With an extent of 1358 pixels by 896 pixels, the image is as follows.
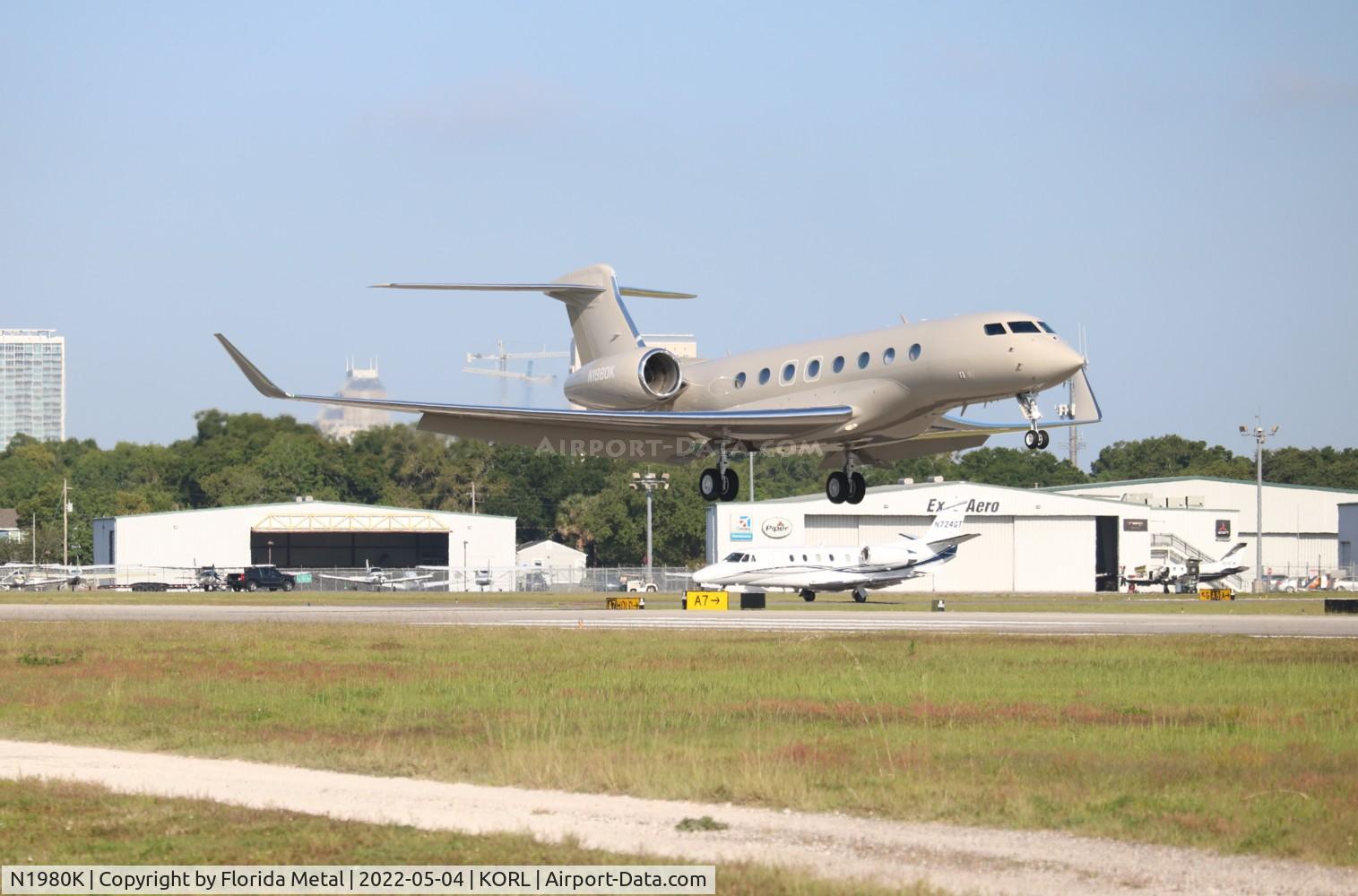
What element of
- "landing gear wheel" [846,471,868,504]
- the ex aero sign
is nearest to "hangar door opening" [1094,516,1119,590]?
the ex aero sign

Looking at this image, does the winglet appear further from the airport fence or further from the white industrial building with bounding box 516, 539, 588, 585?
the white industrial building with bounding box 516, 539, 588, 585

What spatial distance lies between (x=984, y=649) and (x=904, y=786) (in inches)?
675

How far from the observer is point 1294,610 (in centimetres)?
5388

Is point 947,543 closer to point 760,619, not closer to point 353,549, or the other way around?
point 760,619

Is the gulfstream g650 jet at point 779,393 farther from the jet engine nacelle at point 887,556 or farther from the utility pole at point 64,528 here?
the utility pole at point 64,528

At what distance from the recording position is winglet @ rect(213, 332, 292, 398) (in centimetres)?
2905

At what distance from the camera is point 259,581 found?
277 feet

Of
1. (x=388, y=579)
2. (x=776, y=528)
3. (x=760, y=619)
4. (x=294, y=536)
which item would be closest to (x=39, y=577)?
(x=294, y=536)

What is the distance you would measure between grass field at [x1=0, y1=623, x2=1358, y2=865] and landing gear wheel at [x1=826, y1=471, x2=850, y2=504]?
11.7 feet

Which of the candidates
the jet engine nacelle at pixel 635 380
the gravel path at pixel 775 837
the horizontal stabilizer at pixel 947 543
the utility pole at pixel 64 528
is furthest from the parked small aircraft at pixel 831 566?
the utility pole at pixel 64 528

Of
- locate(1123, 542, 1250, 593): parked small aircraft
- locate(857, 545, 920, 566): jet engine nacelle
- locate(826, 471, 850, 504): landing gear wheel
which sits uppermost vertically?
locate(826, 471, 850, 504): landing gear wheel

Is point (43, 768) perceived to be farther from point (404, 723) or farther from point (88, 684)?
point (88, 684)

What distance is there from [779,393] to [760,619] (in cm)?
1273

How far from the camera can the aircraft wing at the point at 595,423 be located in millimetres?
30781
